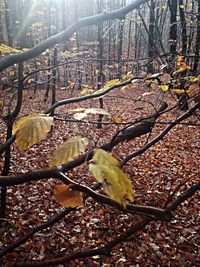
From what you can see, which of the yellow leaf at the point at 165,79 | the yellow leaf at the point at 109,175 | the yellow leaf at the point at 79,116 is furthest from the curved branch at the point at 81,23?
the yellow leaf at the point at 165,79

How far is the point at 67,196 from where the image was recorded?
1.12 metres

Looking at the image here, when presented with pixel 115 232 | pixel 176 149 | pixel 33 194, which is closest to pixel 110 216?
pixel 115 232

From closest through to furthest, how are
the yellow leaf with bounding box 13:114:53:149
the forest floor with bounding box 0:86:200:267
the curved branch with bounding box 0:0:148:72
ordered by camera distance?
the yellow leaf with bounding box 13:114:53:149 < the curved branch with bounding box 0:0:148:72 < the forest floor with bounding box 0:86:200:267

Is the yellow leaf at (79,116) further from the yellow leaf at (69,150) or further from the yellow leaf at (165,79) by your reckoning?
the yellow leaf at (165,79)

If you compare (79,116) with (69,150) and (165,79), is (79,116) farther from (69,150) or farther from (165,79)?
(165,79)

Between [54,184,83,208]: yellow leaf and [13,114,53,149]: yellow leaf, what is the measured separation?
0.84 ft

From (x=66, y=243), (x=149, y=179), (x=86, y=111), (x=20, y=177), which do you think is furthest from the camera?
(x=149, y=179)

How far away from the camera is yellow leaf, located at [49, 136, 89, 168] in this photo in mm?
909

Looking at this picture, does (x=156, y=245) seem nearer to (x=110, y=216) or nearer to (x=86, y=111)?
(x=110, y=216)

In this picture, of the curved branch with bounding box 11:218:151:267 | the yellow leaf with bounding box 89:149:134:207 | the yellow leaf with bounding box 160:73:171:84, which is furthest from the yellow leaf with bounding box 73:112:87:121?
the yellow leaf with bounding box 160:73:171:84

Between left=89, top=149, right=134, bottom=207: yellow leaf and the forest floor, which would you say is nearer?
left=89, top=149, right=134, bottom=207: yellow leaf

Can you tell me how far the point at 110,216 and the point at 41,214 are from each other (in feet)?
4.27

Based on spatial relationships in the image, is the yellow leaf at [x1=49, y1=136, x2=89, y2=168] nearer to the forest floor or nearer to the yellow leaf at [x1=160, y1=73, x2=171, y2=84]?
the yellow leaf at [x1=160, y1=73, x2=171, y2=84]

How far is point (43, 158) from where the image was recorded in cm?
687
